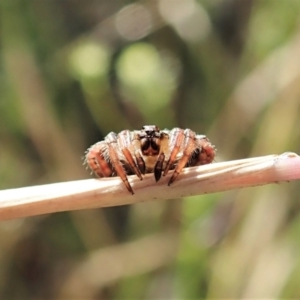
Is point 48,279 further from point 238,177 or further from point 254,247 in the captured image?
point 238,177

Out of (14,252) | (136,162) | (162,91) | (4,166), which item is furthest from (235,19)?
(136,162)

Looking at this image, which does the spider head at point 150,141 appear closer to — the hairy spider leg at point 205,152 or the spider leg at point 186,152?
the spider leg at point 186,152

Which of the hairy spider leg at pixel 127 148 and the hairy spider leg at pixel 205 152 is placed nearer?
the hairy spider leg at pixel 127 148

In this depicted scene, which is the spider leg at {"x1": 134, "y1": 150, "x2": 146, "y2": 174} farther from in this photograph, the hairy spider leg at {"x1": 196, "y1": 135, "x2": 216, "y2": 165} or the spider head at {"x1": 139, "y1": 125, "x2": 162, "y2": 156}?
the hairy spider leg at {"x1": 196, "y1": 135, "x2": 216, "y2": 165}

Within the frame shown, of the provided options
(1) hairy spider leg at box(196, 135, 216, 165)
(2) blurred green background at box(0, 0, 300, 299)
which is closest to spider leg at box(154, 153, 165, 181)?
(1) hairy spider leg at box(196, 135, 216, 165)

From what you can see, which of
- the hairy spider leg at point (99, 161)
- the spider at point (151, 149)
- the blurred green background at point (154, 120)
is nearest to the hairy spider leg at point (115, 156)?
the spider at point (151, 149)

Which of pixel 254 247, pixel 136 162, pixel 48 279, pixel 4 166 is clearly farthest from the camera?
pixel 48 279
